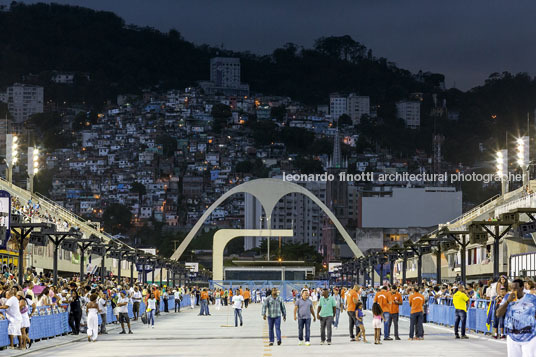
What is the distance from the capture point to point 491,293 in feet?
113

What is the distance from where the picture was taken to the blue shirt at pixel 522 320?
51.9 feet

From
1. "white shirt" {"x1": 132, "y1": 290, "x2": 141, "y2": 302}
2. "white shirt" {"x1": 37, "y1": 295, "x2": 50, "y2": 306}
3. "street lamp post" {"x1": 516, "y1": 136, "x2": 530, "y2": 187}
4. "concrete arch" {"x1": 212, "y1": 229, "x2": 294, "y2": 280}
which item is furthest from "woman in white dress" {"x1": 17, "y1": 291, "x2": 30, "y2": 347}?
"concrete arch" {"x1": 212, "y1": 229, "x2": 294, "y2": 280}

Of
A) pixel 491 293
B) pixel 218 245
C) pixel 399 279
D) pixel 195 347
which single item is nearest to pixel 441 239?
pixel 491 293

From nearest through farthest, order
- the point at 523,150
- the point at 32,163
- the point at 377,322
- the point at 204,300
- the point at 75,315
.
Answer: the point at 377,322 < the point at 75,315 < the point at 204,300 < the point at 523,150 < the point at 32,163

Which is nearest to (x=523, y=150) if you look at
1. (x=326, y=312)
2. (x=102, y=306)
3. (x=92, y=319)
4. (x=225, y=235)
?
(x=102, y=306)

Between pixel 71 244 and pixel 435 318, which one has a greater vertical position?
pixel 71 244

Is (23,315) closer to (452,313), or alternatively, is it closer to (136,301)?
(452,313)

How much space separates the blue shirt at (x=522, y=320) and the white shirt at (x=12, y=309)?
15.1 meters

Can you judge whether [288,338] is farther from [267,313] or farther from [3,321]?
[3,321]

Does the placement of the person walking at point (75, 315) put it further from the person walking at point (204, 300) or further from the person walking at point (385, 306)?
the person walking at point (204, 300)

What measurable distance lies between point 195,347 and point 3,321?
5190 millimetres

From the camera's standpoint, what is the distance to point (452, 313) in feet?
131

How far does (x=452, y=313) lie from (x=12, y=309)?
18683mm

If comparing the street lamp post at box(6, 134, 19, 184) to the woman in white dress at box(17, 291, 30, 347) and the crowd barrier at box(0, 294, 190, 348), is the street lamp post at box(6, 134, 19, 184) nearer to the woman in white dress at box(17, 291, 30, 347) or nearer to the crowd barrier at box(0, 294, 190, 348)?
the crowd barrier at box(0, 294, 190, 348)
